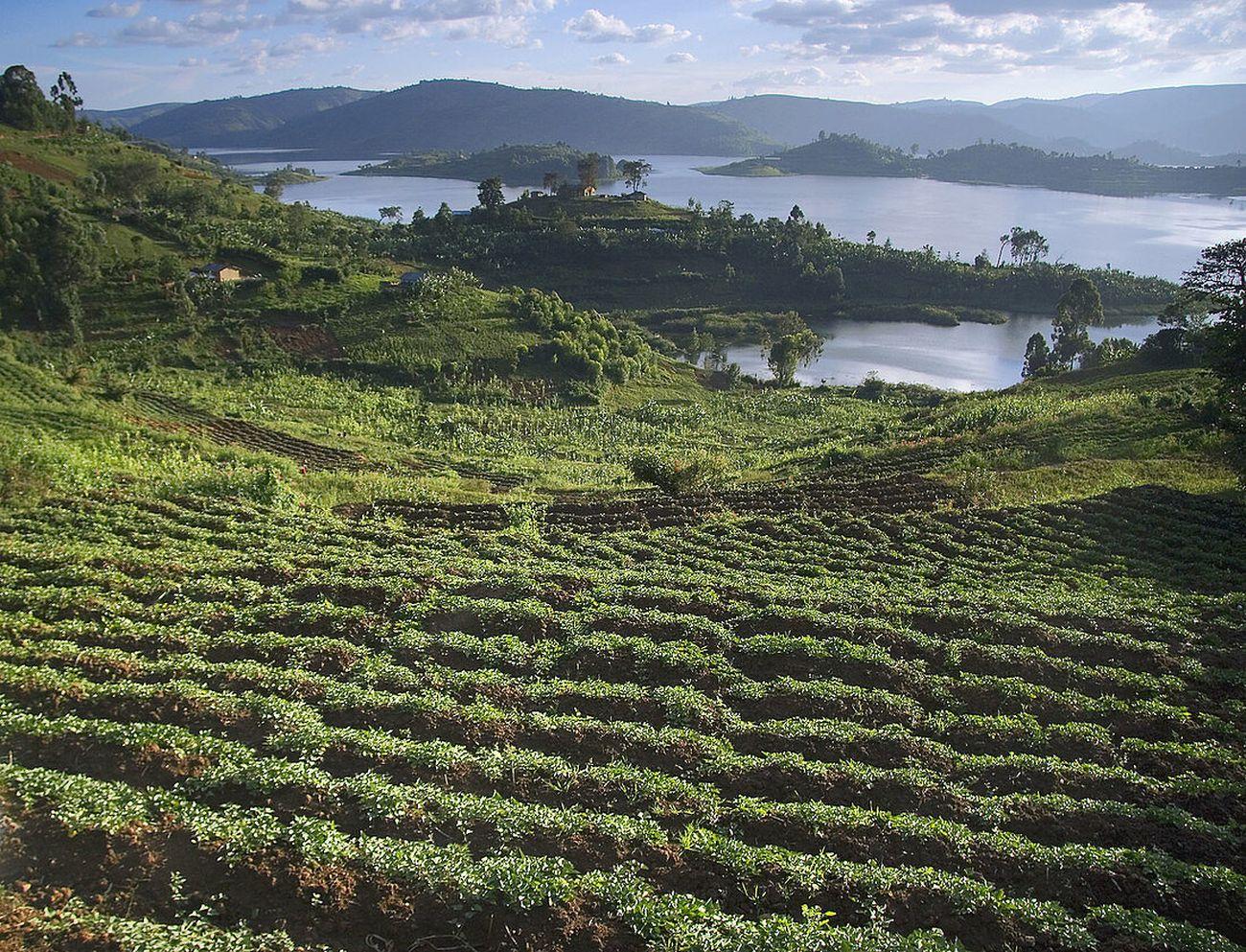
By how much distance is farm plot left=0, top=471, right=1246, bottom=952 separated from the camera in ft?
31.4

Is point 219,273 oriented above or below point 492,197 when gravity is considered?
below

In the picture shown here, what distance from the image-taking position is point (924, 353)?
98625mm

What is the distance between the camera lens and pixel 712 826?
1118cm

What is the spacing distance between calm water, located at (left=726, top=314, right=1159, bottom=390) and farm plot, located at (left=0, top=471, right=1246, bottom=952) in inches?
2586

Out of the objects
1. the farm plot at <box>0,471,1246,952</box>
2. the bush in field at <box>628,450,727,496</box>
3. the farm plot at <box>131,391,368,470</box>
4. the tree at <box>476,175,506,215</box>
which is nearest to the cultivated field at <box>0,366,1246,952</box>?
the farm plot at <box>0,471,1246,952</box>

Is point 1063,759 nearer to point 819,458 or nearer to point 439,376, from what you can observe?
point 819,458

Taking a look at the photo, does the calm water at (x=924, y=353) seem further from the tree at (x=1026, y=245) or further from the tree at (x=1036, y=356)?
the tree at (x=1026, y=245)

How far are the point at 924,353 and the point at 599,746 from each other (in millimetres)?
96441

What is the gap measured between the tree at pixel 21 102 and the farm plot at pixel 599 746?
101221mm

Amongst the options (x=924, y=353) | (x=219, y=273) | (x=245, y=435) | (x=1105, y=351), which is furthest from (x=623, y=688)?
(x=924, y=353)

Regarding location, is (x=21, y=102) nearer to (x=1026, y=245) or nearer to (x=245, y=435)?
(x=245, y=435)

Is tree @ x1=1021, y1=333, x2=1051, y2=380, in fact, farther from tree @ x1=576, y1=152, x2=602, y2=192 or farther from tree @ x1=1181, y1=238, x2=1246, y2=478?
tree @ x1=576, y1=152, x2=602, y2=192

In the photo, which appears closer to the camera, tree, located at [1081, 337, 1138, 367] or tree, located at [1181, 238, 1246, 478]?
tree, located at [1181, 238, 1246, 478]

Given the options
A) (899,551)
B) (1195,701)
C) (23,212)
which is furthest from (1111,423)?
(23,212)
